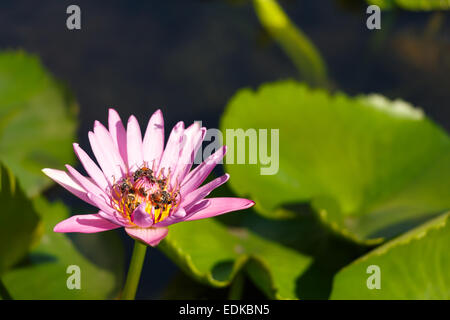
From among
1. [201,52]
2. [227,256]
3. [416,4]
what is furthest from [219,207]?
[416,4]

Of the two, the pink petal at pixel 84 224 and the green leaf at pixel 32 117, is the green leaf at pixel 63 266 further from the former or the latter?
the pink petal at pixel 84 224

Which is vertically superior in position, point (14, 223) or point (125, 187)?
point (125, 187)

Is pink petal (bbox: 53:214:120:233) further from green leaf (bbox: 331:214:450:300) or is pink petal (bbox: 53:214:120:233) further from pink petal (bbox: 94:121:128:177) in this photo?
green leaf (bbox: 331:214:450:300)

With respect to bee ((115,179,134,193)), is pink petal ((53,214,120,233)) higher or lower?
lower

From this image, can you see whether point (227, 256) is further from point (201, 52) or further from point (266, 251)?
point (201, 52)

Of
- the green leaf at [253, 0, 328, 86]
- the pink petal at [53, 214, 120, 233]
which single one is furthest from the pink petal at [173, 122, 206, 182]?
the green leaf at [253, 0, 328, 86]
